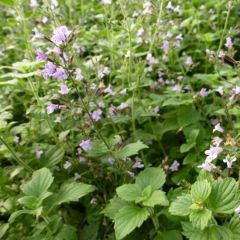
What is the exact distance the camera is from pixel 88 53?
13.8ft

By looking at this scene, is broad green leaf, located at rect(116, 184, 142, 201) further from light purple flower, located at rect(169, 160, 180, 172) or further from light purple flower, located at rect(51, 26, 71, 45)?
light purple flower, located at rect(51, 26, 71, 45)

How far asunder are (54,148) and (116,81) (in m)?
0.97

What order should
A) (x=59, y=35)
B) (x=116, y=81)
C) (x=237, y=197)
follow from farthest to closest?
(x=116, y=81) → (x=59, y=35) → (x=237, y=197)

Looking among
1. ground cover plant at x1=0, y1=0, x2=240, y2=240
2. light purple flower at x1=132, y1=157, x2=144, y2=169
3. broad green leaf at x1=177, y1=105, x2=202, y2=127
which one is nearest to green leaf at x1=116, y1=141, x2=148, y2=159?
ground cover plant at x1=0, y1=0, x2=240, y2=240

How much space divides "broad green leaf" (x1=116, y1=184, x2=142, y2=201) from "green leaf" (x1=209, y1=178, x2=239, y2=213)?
37cm

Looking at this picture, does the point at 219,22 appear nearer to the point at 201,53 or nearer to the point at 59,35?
the point at 201,53

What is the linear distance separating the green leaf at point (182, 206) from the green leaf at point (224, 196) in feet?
0.29

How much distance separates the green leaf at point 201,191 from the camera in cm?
166

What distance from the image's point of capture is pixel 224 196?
1676 mm

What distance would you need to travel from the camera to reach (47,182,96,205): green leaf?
6.84ft

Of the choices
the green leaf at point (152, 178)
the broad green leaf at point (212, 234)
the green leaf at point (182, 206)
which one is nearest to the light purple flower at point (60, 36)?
the green leaf at point (152, 178)

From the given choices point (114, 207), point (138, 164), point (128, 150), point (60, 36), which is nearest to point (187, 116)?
point (138, 164)

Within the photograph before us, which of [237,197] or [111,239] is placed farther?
[111,239]

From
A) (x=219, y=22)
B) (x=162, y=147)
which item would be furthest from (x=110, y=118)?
(x=219, y=22)
